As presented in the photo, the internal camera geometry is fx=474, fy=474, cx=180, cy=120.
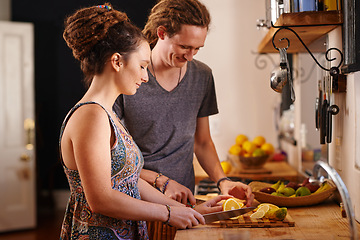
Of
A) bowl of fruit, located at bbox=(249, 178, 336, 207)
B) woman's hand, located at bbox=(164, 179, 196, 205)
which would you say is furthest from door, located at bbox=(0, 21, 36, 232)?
bowl of fruit, located at bbox=(249, 178, 336, 207)

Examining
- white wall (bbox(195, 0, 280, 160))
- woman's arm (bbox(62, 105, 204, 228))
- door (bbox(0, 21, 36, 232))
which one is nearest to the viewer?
woman's arm (bbox(62, 105, 204, 228))

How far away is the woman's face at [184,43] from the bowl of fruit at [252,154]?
4.54ft

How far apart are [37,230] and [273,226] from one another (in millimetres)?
3918

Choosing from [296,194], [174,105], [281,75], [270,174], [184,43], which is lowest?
[270,174]

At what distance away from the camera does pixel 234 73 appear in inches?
151

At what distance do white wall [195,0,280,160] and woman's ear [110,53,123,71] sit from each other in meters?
2.40

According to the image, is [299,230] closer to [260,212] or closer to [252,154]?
[260,212]

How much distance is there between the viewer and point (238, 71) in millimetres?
3844

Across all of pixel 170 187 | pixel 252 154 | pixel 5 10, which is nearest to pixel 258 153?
pixel 252 154

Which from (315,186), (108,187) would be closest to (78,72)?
(315,186)

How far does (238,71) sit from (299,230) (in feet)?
7.92

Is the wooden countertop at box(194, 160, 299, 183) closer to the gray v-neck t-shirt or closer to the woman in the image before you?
the gray v-neck t-shirt

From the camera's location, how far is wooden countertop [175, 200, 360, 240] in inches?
57.6

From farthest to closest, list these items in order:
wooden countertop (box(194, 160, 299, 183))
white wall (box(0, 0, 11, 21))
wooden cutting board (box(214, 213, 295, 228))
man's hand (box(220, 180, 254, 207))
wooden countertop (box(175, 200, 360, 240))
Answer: white wall (box(0, 0, 11, 21))
wooden countertop (box(194, 160, 299, 183))
man's hand (box(220, 180, 254, 207))
wooden cutting board (box(214, 213, 295, 228))
wooden countertop (box(175, 200, 360, 240))
